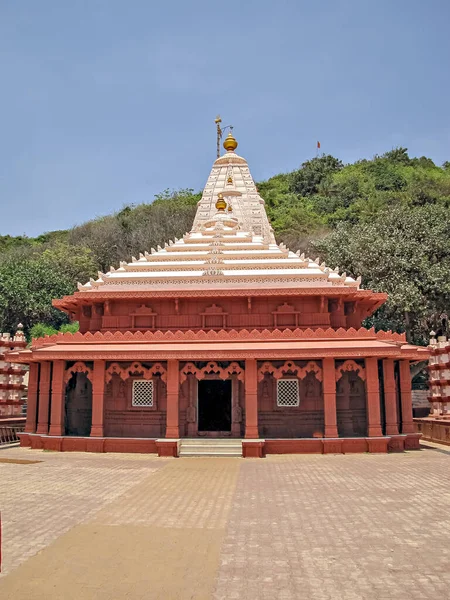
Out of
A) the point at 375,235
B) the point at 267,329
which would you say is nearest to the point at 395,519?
the point at 267,329

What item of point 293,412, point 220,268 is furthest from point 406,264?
point 293,412

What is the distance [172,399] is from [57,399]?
389 cm

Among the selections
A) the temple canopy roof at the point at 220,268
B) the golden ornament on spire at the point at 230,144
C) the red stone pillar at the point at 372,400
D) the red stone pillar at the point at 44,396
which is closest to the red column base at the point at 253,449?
the red stone pillar at the point at 372,400

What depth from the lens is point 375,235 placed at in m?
35.5

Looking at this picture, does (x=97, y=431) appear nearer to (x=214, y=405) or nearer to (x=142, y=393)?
(x=142, y=393)

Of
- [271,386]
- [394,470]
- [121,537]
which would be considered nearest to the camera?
[121,537]

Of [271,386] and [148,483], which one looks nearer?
[148,483]

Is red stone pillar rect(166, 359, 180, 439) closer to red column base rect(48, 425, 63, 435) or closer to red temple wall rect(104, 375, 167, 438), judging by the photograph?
red temple wall rect(104, 375, 167, 438)

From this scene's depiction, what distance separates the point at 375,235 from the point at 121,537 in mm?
31426

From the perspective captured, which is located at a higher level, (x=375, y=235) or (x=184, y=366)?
(x=375, y=235)

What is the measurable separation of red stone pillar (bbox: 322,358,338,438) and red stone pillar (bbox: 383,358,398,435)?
1.84 meters

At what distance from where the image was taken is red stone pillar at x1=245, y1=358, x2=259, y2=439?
52.5 ft

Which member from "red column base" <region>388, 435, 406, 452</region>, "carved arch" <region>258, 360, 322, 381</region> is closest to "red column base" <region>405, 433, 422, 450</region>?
"red column base" <region>388, 435, 406, 452</region>

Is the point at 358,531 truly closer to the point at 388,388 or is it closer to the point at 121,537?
the point at 121,537
